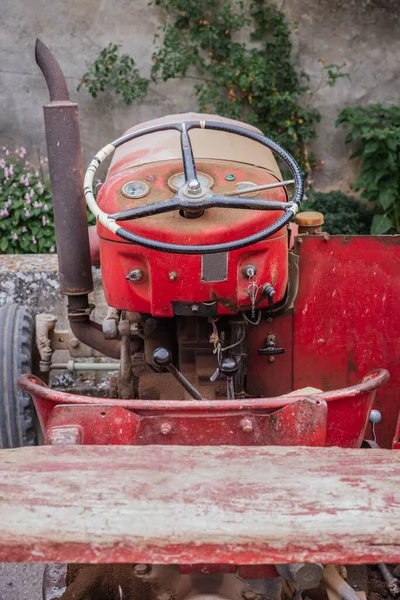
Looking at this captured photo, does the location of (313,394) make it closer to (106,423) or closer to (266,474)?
(266,474)

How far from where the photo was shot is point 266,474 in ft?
5.10

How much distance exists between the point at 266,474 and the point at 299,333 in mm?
1102

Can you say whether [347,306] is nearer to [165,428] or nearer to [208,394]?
[208,394]

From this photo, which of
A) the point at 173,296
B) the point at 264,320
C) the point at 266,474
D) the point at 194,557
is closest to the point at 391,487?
the point at 266,474

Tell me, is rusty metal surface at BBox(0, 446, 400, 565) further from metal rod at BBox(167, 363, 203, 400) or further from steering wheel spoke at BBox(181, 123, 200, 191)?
steering wheel spoke at BBox(181, 123, 200, 191)

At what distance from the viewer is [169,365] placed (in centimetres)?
224

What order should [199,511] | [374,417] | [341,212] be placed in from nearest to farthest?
[199,511] → [374,417] → [341,212]

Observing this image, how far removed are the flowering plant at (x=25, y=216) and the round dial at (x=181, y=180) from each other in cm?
312

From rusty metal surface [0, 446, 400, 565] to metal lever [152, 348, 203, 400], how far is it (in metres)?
0.61

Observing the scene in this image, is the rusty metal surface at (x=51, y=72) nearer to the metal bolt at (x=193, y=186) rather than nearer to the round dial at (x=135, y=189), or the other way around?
the round dial at (x=135, y=189)

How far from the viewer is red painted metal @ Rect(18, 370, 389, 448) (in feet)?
6.18

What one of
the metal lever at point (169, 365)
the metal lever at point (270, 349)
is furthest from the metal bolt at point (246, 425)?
the metal lever at point (270, 349)

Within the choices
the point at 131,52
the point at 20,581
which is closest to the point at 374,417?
the point at 20,581

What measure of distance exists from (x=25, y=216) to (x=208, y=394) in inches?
131
